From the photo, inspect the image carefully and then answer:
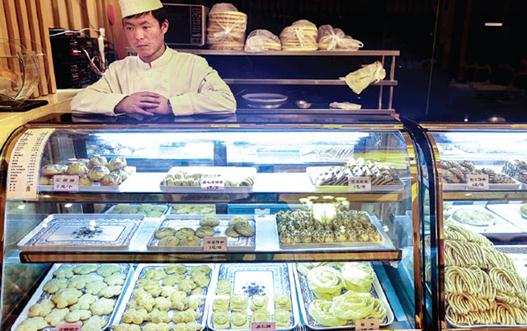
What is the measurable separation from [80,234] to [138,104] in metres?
0.86

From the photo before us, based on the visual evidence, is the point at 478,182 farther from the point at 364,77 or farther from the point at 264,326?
the point at 364,77

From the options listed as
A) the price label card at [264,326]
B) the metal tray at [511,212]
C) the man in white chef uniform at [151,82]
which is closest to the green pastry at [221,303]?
the price label card at [264,326]

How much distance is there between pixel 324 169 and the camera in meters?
2.49

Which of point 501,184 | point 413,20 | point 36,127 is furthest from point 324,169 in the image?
point 413,20

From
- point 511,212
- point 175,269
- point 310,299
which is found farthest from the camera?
point 511,212

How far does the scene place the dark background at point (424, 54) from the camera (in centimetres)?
478

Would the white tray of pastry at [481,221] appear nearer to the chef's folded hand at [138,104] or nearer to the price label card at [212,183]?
the price label card at [212,183]

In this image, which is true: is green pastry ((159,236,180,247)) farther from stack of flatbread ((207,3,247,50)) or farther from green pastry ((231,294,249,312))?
stack of flatbread ((207,3,247,50))

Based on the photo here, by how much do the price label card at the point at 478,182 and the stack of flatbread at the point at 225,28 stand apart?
9.07ft

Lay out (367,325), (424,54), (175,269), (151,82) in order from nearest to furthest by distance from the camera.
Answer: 1. (367,325)
2. (151,82)
3. (175,269)
4. (424,54)

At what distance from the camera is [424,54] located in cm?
497

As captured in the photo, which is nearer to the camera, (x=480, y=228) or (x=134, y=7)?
(x=134, y=7)

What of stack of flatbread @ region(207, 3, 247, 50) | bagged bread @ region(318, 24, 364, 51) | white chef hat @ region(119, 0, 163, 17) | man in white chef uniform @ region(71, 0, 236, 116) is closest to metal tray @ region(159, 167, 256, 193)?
man in white chef uniform @ region(71, 0, 236, 116)

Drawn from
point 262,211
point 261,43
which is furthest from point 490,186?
point 261,43
